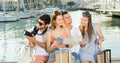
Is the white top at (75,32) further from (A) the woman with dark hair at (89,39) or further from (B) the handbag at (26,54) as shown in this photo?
(B) the handbag at (26,54)

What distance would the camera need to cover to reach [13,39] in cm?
1812

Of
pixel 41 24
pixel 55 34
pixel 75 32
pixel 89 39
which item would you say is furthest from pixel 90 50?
pixel 41 24

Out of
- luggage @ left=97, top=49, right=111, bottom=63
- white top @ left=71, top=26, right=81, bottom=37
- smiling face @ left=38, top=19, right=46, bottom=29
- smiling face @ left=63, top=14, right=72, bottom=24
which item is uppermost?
smiling face @ left=63, top=14, right=72, bottom=24

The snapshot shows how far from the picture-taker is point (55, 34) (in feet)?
10.1

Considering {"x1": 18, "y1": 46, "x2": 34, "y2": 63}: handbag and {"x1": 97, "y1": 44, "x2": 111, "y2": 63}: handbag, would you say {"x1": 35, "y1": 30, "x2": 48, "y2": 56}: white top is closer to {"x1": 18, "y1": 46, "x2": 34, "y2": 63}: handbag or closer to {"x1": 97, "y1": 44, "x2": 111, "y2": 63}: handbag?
{"x1": 18, "y1": 46, "x2": 34, "y2": 63}: handbag

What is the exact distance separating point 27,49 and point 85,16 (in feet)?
1.83

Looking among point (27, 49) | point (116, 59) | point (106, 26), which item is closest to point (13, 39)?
point (106, 26)

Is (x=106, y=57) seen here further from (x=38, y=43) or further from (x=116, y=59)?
(x=116, y=59)

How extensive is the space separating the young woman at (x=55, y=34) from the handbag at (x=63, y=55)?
0.11 feet

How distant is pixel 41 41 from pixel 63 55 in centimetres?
22

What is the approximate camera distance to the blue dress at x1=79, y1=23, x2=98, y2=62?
307 centimetres

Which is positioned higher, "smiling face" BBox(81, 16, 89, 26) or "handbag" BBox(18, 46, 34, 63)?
"smiling face" BBox(81, 16, 89, 26)

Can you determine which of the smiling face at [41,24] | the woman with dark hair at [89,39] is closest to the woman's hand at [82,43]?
the woman with dark hair at [89,39]

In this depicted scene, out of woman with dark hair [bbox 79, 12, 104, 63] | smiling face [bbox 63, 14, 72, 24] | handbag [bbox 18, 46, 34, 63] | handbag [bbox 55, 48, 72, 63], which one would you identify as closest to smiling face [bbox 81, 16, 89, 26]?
woman with dark hair [bbox 79, 12, 104, 63]
